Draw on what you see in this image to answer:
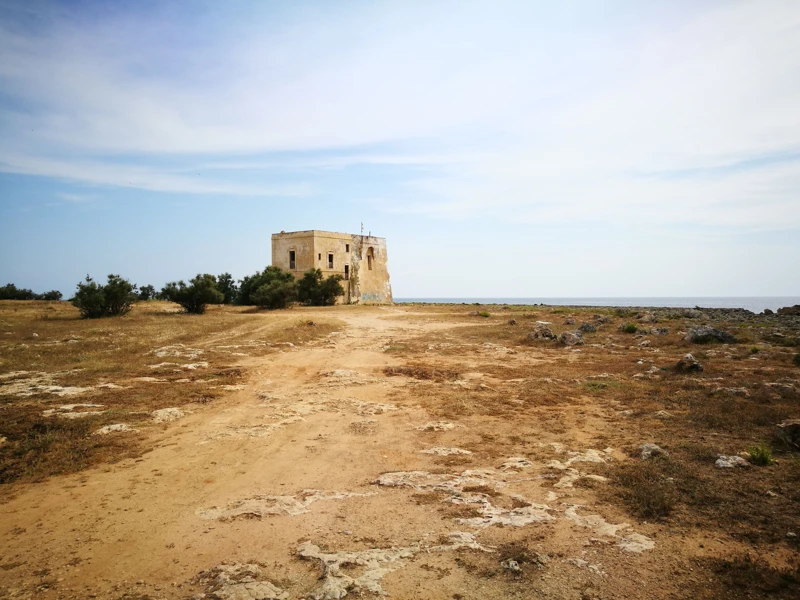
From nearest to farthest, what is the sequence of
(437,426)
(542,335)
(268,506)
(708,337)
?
(268,506), (437,426), (708,337), (542,335)

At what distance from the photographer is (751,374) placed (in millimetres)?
9734

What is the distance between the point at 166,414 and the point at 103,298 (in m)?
15.4

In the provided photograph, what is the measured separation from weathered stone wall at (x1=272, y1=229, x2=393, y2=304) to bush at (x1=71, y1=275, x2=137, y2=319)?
65.3ft

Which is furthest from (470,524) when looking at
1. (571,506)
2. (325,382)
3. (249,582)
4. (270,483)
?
→ (325,382)

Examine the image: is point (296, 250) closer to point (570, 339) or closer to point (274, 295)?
point (274, 295)

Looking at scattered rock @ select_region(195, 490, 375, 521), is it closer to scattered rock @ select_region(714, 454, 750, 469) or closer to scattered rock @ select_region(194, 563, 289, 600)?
scattered rock @ select_region(194, 563, 289, 600)

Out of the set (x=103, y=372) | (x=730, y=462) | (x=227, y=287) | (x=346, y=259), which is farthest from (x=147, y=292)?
(x=730, y=462)

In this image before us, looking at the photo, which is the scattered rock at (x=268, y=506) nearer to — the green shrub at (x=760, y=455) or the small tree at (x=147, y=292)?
the green shrub at (x=760, y=455)

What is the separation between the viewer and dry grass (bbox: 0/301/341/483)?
567 centimetres

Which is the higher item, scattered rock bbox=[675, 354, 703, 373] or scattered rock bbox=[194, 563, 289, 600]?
scattered rock bbox=[675, 354, 703, 373]

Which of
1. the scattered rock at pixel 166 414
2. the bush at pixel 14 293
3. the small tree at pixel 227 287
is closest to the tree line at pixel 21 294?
the bush at pixel 14 293

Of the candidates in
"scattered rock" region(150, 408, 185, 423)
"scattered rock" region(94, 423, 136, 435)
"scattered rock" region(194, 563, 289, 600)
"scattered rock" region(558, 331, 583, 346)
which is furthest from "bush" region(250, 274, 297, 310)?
"scattered rock" region(194, 563, 289, 600)

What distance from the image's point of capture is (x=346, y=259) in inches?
1703

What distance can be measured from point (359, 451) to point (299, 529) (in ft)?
6.52
